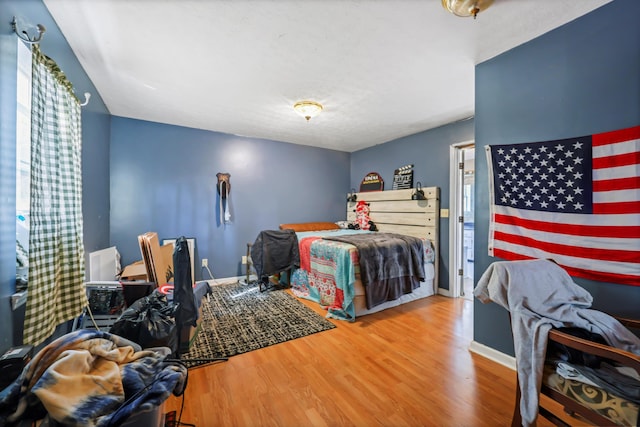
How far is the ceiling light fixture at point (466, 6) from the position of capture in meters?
1.47

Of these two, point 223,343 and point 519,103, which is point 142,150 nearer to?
point 223,343

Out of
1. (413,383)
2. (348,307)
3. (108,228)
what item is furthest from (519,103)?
(108,228)

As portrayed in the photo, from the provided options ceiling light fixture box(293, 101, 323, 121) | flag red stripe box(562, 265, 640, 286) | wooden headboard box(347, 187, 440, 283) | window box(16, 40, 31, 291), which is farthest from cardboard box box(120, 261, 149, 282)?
flag red stripe box(562, 265, 640, 286)

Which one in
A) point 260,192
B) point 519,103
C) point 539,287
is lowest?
point 539,287

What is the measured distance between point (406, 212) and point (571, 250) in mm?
2473

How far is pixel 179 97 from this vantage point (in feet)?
9.19

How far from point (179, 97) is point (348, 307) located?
9.83ft

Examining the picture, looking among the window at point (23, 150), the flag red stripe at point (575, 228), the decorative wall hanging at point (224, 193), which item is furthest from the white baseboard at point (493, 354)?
the decorative wall hanging at point (224, 193)

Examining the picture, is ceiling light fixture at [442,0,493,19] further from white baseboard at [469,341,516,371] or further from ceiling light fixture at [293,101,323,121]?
white baseboard at [469,341,516,371]

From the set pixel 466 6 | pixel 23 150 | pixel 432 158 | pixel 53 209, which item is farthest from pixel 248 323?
pixel 432 158

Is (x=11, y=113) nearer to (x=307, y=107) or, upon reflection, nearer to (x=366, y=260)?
(x=307, y=107)

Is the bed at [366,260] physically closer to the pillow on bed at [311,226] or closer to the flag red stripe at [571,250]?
the pillow on bed at [311,226]

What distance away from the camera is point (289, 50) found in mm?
1964

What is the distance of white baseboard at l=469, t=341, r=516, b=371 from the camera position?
1.92 meters
